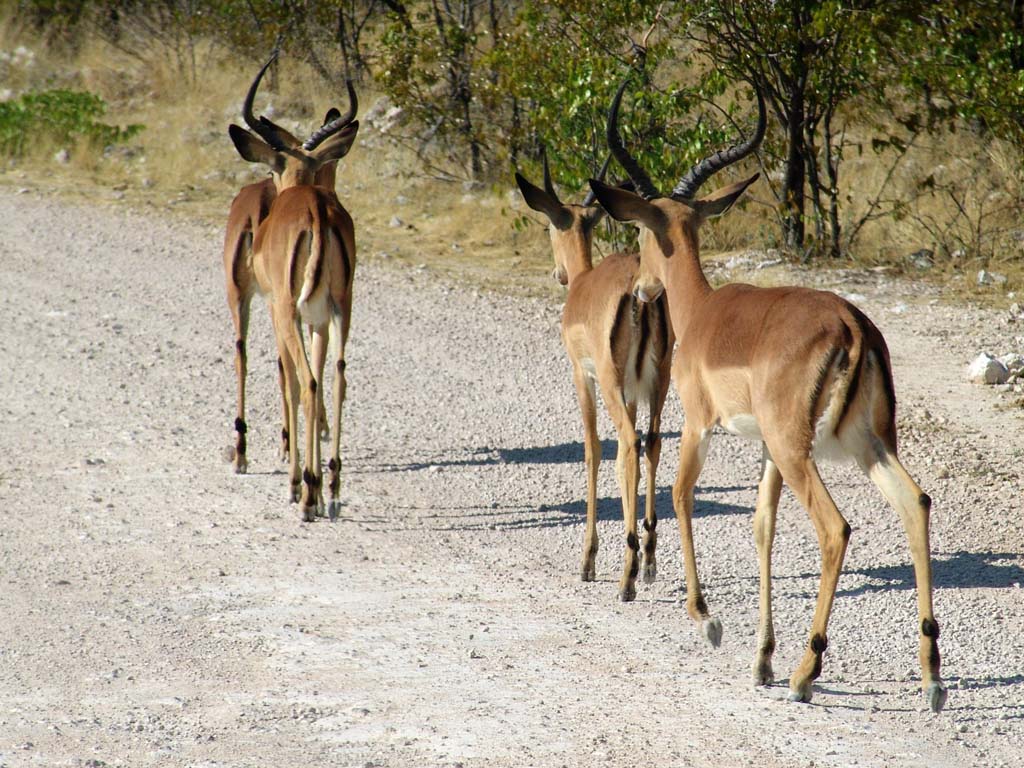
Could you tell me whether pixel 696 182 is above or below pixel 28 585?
above

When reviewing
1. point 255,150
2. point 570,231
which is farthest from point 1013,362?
point 255,150

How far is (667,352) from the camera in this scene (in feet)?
21.0

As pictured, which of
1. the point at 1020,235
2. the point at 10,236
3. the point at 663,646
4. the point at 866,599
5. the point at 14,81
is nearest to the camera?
the point at 663,646

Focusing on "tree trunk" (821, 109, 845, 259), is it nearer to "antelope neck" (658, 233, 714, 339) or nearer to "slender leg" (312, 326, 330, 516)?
"slender leg" (312, 326, 330, 516)

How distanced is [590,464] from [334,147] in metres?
3.21

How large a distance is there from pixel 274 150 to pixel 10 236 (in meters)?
6.79

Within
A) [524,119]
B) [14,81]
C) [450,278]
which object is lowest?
[450,278]

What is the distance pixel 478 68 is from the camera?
15805mm

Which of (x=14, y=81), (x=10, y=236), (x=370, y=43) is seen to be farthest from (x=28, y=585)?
(x=14, y=81)

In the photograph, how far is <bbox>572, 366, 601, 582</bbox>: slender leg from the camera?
6406mm

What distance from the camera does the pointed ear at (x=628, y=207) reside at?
Result: 19.6 ft

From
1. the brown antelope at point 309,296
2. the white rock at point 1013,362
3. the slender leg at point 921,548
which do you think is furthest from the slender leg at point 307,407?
the white rock at point 1013,362

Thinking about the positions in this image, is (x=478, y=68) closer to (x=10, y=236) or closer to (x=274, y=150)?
(x=10, y=236)

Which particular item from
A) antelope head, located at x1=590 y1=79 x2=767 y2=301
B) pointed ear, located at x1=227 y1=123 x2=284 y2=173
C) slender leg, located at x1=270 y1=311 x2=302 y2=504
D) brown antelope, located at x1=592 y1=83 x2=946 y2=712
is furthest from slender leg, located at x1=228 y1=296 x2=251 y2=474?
brown antelope, located at x1=592 y1=83 x2=946 y2=712
